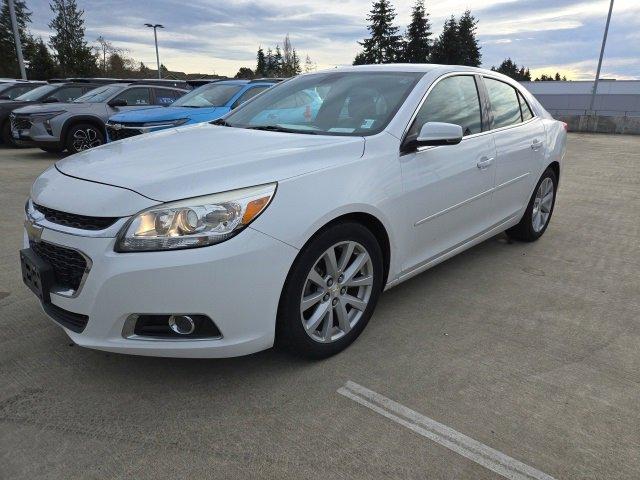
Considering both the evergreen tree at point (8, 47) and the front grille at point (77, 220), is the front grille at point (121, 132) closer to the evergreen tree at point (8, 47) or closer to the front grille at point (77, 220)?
the front grille at point (77, 220)

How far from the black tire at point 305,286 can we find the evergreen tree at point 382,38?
6670 cm

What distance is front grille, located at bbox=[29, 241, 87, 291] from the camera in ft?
7.32

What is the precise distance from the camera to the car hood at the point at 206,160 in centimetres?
227

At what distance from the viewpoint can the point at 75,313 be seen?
2303 millimetres

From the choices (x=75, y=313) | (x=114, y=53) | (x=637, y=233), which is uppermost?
(x=114, y=53)

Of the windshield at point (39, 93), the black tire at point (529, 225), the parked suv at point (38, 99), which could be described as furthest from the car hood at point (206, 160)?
the windshield at point (39, 93)

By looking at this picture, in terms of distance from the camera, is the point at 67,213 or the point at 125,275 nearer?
the point at 125,275

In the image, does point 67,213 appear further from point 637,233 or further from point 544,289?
point 637,233

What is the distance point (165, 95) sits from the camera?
1151 centimetres

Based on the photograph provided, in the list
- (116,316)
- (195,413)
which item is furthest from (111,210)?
(195,413)

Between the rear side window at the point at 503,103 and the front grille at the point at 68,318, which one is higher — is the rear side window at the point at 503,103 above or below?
above

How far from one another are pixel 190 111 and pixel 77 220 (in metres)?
6.39

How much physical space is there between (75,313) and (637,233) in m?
5.49

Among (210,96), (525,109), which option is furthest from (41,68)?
(525,109)
